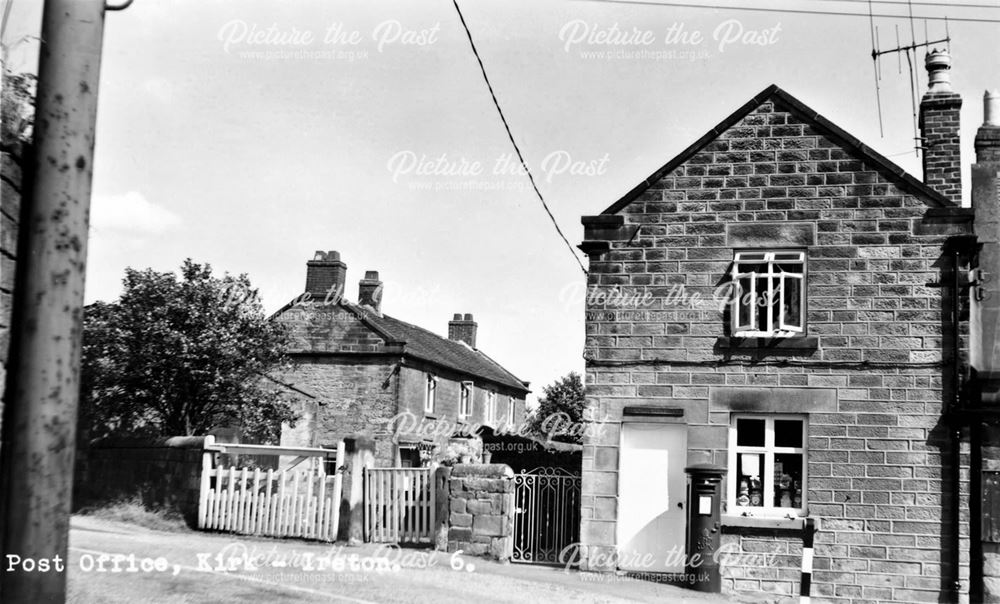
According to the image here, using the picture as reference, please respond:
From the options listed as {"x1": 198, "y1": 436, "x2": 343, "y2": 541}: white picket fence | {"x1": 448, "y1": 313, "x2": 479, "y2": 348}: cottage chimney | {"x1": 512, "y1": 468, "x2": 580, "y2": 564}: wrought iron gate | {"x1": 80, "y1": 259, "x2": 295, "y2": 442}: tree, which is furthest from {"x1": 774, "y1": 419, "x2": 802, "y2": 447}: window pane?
{"x1": 448, "y1": 313, "x2": 479, "y2": 348}: cottage chimney

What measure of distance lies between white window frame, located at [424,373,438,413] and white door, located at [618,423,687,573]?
58.7 feet

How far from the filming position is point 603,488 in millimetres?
14867

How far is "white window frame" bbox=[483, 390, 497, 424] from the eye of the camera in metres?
38.8

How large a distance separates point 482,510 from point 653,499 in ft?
8.58

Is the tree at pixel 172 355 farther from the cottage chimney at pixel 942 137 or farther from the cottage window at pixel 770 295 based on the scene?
the cottage chimney at pixel 942 137

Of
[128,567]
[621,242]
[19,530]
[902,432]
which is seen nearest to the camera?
[19,530]

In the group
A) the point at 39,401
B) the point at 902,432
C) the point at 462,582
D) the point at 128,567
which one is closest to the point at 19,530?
the point at 39,401

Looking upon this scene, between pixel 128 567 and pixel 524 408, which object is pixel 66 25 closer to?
pixel 128 567

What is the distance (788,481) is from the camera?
1442cm

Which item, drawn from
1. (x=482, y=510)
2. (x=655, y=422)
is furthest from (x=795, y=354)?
(x=482, y=510)

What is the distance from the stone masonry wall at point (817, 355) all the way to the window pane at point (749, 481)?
399 millimetres

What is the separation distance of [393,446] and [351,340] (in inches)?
145

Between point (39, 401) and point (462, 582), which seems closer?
point (39, 401)

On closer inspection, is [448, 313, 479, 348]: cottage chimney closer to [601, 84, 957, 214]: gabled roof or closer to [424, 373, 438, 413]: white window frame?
[424, 373, 438, 413]: white window frame
